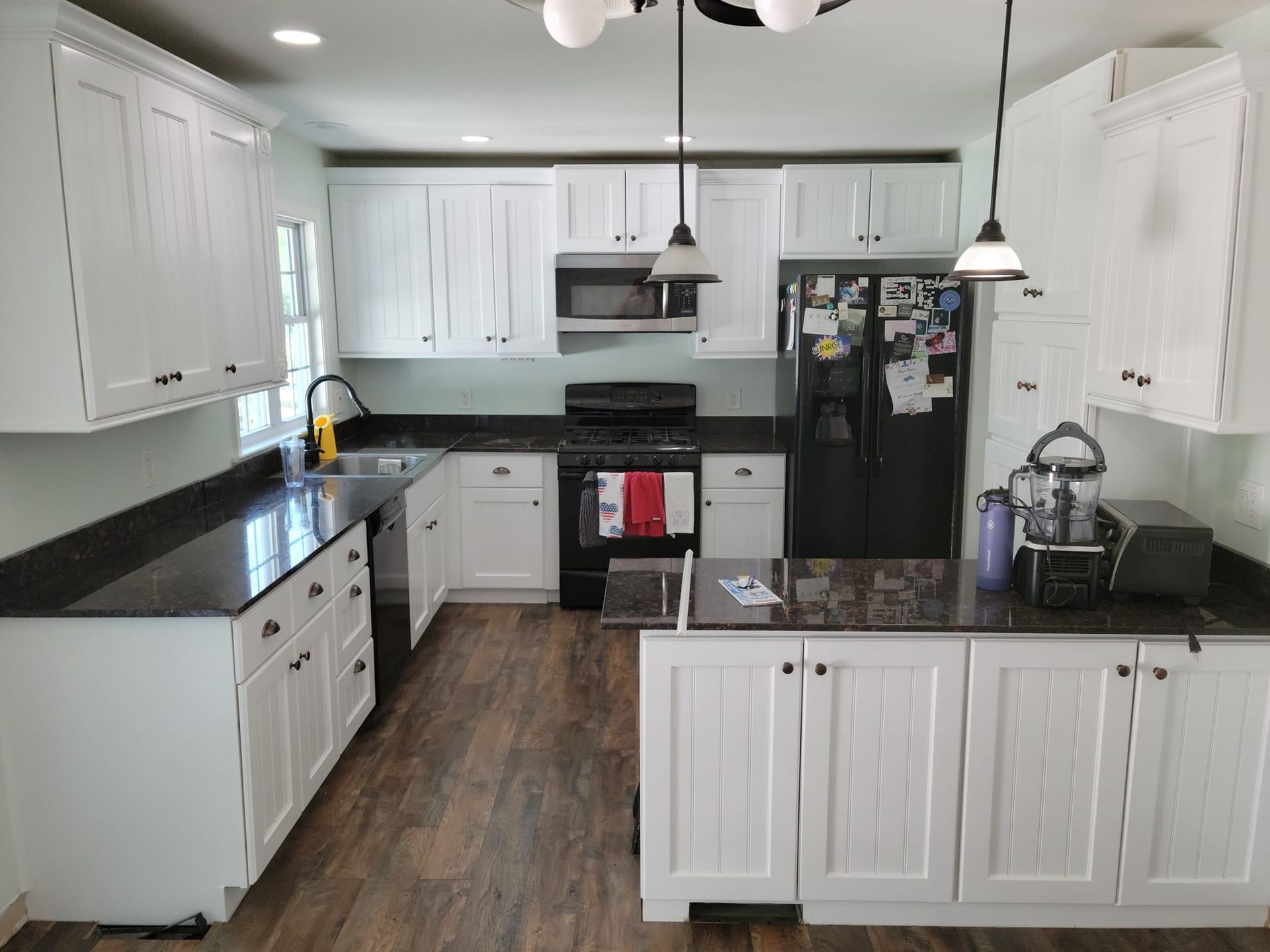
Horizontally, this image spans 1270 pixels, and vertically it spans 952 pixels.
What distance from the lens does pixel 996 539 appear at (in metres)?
2.42

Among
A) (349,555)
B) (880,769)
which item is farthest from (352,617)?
(880,769)

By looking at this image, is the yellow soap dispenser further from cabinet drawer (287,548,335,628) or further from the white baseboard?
the white baseboard

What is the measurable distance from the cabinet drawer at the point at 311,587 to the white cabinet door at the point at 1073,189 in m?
2.40

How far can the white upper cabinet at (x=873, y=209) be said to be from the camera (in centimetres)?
465

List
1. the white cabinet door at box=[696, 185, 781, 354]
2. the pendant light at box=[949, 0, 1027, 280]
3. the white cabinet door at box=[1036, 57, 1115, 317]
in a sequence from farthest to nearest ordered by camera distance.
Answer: the white cabinet door at box=[696, 185, 781, 354], the white cabinet door at box=[1036, 57, 1115, 317], the pendant light at box=[949, 0, 1027, 280]

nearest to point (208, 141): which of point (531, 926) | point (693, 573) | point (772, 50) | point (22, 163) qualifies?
point (22, 163)

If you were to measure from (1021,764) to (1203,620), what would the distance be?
56 cm

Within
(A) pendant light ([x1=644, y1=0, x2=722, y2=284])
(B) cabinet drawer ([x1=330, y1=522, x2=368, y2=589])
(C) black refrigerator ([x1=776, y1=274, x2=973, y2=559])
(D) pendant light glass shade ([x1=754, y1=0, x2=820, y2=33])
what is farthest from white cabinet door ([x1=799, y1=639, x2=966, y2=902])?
(C) black refrigerator ([x1=776, y1=274, x2=973, y2=559])

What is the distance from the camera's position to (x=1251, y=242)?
6.98ft

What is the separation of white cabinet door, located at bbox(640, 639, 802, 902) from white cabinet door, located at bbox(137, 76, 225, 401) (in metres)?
1.59

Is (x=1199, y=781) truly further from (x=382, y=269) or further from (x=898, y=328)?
(x=382, y=269)

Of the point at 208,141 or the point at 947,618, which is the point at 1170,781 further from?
the point at 208,141

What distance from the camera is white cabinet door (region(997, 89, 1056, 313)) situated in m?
2.93

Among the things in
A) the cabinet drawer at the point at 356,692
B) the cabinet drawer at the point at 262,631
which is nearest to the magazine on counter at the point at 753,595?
the cabinet drawer at the point at 262,631
